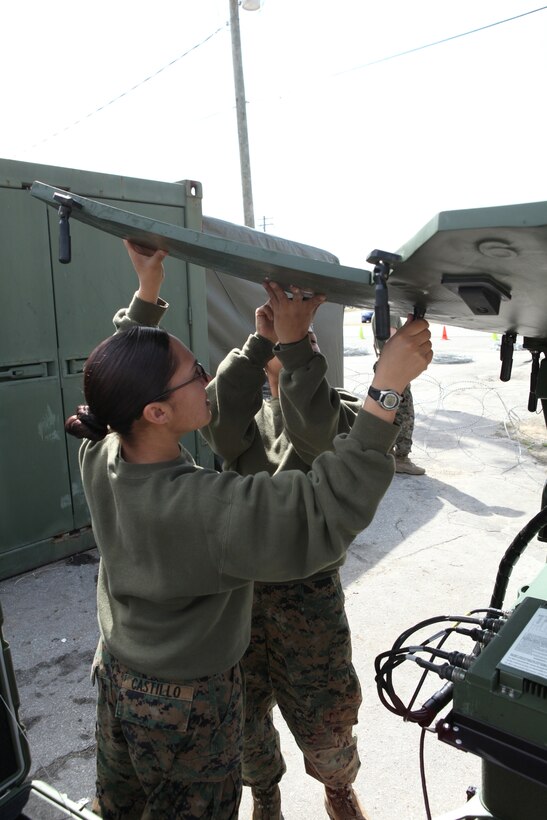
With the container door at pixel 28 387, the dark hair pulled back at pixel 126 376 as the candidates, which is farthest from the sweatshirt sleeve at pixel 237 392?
the container door at pixel 28 387

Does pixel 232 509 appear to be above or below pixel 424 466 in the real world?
above

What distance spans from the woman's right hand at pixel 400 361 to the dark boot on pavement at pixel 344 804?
157 centimetres

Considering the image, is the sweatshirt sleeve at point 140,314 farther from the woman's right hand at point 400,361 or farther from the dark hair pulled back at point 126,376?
the woman's right hand at point 400,361

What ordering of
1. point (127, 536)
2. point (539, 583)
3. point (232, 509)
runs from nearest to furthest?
point (232, 509) → point (127, 536) → point (539, 583)

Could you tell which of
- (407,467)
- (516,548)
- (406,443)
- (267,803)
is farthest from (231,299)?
(267,803)

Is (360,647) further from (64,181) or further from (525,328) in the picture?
(64,181)

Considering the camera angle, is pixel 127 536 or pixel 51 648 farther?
pixel 51 648

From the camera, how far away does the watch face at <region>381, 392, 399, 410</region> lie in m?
1.27

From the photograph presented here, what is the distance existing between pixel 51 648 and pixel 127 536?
2.44m

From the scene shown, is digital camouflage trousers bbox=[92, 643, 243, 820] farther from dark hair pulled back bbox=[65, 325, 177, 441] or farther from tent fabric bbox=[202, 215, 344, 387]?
tent fabric bbox=[202, 215, 344, 387]

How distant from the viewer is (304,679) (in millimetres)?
1946

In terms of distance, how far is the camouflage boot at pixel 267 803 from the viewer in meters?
2.10

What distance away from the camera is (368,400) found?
1.30 metres

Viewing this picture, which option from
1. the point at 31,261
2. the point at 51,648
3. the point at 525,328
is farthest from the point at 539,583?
the point at 31,261
